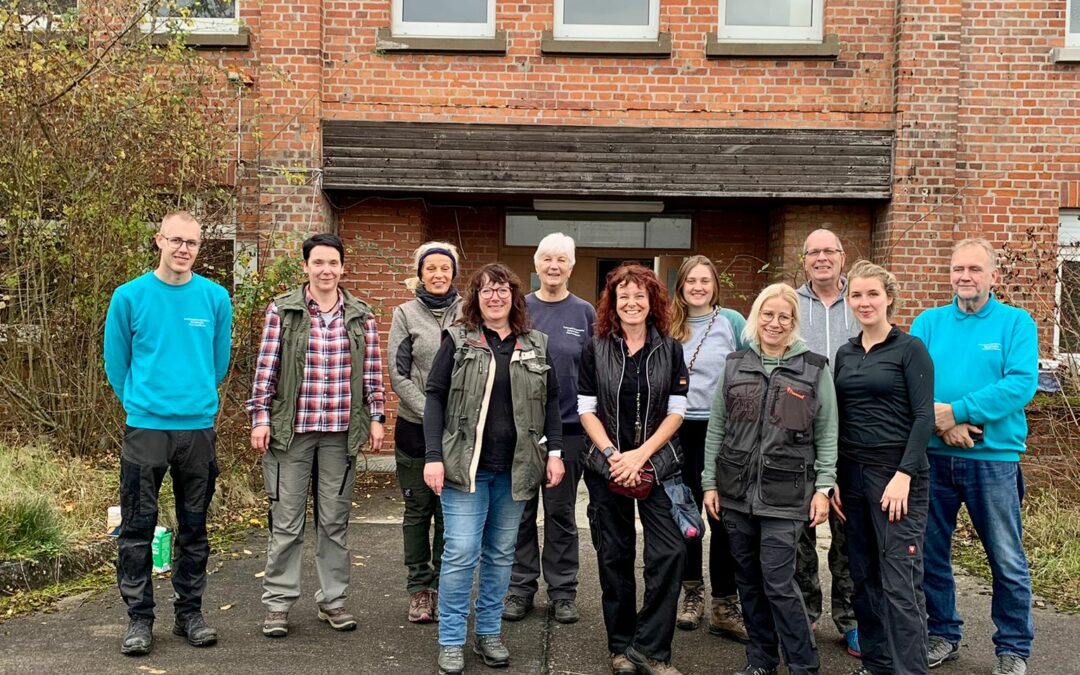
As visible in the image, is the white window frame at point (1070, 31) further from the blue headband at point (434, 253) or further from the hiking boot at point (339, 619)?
the hiking boot at point (339, 619)

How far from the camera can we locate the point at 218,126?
8.41 metres

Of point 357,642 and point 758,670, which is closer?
point 758,670

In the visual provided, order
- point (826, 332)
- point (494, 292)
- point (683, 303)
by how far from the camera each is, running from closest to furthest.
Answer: point (494, 292), point (826, 332), point (683, 303)

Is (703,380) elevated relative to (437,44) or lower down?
lower down

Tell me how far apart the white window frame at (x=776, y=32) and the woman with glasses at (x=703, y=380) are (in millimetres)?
5147

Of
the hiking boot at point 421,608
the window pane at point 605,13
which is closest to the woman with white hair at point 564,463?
the hiking boot at point 421,608

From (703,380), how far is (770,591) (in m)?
1.22

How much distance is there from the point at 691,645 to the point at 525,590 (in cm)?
99

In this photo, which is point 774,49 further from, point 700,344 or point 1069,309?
point 700,344

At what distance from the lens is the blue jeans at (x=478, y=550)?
4602 mm

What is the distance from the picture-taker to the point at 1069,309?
303 inches

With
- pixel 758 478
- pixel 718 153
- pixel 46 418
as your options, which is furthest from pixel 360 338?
pixel 718 153

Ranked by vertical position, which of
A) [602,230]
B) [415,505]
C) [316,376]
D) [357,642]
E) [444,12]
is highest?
[444,12]

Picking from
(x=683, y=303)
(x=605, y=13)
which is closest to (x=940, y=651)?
(x=683, y=303)
